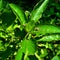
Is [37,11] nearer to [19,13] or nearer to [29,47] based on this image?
[19,13]

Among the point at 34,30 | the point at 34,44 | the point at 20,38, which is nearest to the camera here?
the point at 34,44

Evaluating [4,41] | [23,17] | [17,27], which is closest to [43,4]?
[23,17]

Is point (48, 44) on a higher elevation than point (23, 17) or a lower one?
lower

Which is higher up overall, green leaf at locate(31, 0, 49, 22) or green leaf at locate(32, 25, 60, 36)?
green leaf at locate(31, 0, 49, 22)

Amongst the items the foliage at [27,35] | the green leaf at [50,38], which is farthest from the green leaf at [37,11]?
the green leaf at [50,38]

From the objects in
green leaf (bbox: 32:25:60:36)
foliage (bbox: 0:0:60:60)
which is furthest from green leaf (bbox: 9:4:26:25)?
green leaf (bbox: 32:25:60:36)

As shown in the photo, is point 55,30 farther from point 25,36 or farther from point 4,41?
point 4,41

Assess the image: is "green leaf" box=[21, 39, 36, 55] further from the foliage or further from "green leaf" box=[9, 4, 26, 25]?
"green leaf" box=[9, 4, 26, 25]

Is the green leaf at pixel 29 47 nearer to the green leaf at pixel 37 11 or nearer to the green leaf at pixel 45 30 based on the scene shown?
the green leaf at pixel 45 30
